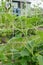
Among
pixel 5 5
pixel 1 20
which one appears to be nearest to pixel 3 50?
pixel 1 20

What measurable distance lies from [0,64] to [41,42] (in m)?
0.32

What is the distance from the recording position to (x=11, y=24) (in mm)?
1607

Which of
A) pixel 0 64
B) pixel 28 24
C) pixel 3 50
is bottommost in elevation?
pixel 0 64

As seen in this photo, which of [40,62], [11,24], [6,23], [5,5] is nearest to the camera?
[40,62]

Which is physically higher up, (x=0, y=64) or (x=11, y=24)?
(x=11, y=24)

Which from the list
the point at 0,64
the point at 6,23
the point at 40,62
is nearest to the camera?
the point at 40,62

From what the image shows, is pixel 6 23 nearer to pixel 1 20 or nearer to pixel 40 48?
pixel 1 20

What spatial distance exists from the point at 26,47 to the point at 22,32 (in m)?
0.22

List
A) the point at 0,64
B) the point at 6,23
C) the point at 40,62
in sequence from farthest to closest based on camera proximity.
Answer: the point at 6,23 < the point at 0,64 < the point at 40,62

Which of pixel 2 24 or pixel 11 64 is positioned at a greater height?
pixel 2 24

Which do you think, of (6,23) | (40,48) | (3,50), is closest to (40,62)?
(40,48)

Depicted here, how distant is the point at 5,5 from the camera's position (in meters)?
2.02

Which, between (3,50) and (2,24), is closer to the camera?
(3,50)

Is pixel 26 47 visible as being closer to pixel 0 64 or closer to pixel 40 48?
pixel 40 48
